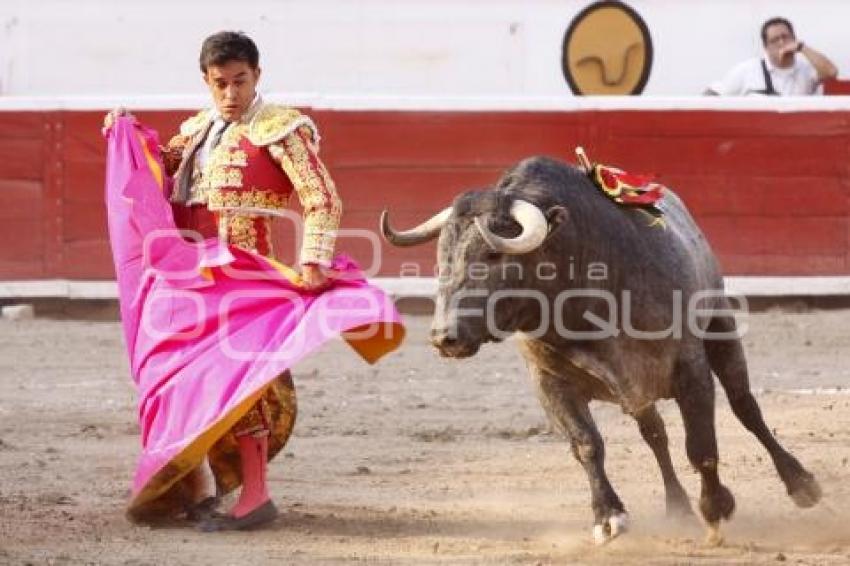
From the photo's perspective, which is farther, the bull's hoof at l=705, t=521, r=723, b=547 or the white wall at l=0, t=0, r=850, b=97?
the white wall at l=0, t=0, r=850, b=97

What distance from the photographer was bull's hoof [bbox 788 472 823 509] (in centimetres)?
528

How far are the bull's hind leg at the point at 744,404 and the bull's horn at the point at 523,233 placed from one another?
0.78 metres

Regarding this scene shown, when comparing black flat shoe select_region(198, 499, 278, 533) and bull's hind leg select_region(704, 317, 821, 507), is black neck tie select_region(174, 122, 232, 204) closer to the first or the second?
black flat shoe select_region(198, 499, 278, 533)

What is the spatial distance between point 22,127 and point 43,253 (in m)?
0.56

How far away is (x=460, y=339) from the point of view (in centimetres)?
456

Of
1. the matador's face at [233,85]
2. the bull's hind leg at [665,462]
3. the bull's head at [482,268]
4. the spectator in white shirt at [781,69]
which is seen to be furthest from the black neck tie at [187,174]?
the spectator in white shirt at [781,69]

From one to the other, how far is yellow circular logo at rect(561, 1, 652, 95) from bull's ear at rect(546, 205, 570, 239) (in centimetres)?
696

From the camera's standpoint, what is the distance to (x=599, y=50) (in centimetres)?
1156

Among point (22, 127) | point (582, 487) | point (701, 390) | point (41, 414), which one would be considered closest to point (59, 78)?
point (22, 127)

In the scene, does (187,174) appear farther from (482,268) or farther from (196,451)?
(482,268)

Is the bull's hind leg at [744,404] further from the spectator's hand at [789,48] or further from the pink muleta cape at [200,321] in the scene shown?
the spectator's hand at [789,48]

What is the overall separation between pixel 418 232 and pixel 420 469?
1.43m

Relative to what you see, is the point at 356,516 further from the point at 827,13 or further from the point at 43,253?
the point at 827,13

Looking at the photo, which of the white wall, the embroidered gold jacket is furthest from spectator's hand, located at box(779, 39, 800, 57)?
the embroidered gold jacket
